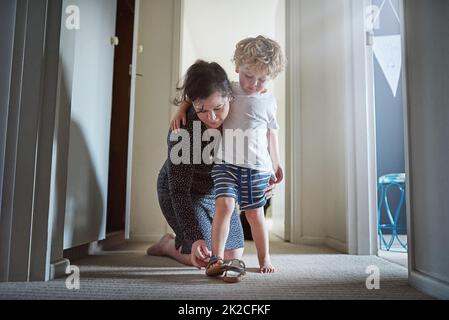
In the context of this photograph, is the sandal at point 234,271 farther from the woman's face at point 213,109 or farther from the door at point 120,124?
the door at point 120,124

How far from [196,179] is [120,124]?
86 cm

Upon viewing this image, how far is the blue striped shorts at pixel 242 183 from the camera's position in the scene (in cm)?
115

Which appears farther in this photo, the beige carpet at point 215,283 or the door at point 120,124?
the door at point 120,124

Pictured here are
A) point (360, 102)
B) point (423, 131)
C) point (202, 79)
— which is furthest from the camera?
point (360, 102)

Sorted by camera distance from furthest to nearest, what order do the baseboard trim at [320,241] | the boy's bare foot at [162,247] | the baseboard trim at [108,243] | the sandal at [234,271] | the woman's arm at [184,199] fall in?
the baseboard trim at [320,241]
the baseboard trim at [108,243]
the boy's bare foot at [162,247]
the woman's arm at [184,199]
the sandal at [234,271]

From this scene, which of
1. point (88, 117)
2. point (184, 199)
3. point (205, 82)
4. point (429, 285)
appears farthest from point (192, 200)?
point (429, 285)

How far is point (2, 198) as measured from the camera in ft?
3.25

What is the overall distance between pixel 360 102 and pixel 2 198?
142 centimetres

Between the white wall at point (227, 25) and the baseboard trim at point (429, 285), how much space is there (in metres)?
1.45

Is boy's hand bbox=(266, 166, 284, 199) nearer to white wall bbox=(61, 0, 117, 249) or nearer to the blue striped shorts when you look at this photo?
the blue striped shorts

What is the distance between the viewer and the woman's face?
114cm

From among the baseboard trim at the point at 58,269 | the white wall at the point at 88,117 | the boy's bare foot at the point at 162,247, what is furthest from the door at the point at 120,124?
the baseboard trim at the point at 58,269

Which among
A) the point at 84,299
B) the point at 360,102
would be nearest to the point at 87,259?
the point at 84,299
